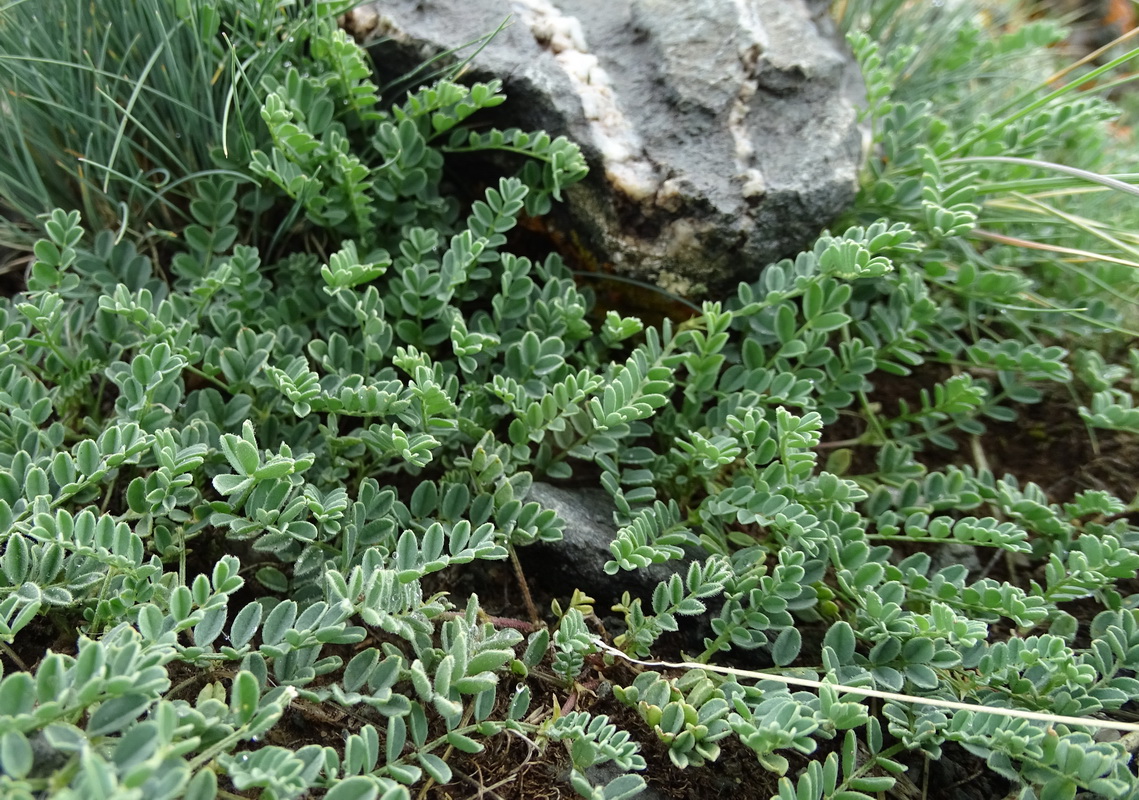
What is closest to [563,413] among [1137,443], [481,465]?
[481,465]

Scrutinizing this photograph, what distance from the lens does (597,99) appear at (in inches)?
73.7

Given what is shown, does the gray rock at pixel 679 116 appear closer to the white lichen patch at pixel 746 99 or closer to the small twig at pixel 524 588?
the white lichen patch at pixel 746 99

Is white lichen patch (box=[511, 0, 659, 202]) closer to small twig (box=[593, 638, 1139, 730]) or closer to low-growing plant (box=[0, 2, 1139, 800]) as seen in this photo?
low-growing plant (box=[0, 2, 1139, 800])

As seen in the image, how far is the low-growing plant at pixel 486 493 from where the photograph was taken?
1.21 meters

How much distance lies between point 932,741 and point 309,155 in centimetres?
154

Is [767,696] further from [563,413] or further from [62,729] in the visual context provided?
[62,729]

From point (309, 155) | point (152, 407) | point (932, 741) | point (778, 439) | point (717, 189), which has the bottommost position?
point (932, 741)

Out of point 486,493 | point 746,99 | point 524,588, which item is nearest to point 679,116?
point 746,99

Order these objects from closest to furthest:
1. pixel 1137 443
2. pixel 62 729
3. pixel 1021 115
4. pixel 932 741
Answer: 1. pixel 62 729
2. pixel 932 741
3. pixel 1021 115
4. pixel 1137 443

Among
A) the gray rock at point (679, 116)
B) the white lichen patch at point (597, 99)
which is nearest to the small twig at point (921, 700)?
the gray rock at point (679, 116)

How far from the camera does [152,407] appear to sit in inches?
58.9

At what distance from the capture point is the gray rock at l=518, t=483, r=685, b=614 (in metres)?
1.56

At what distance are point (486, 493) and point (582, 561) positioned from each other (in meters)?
0.22

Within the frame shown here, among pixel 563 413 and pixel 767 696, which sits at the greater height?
pixel 563 413
